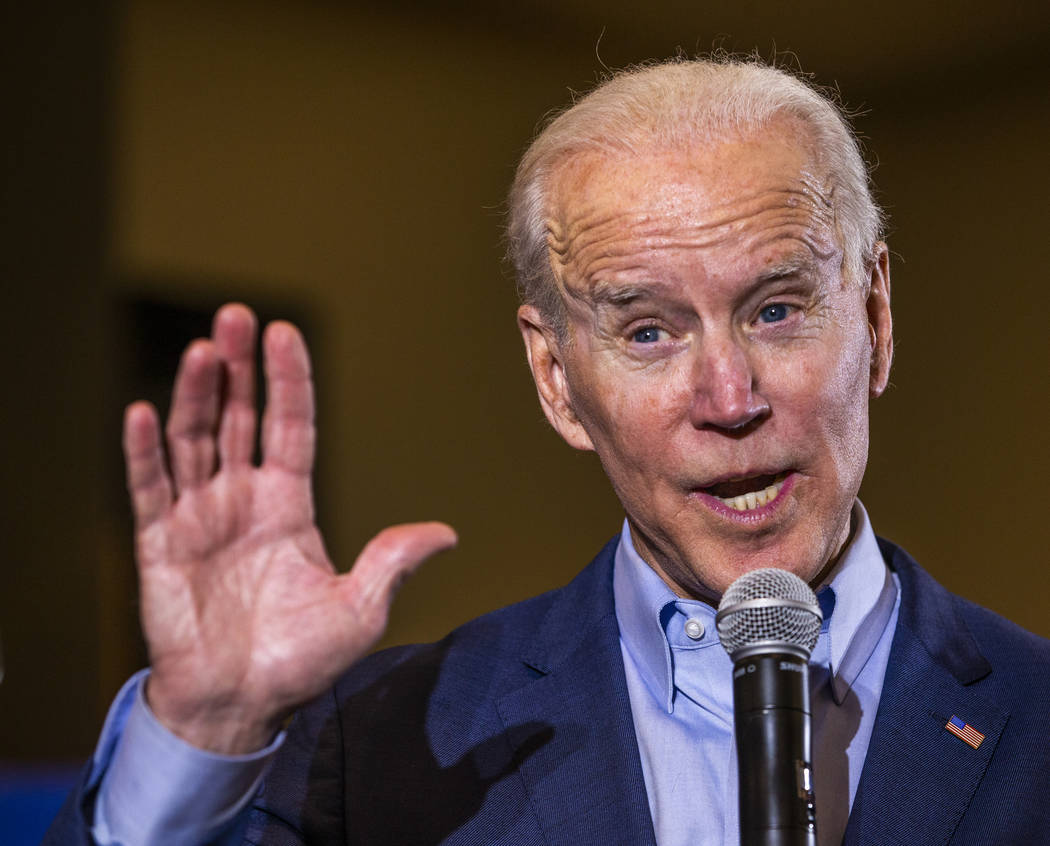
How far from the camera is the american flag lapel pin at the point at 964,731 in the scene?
1.73m

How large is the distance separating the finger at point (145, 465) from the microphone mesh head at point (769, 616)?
0.64 meters

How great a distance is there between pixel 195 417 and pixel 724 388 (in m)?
0.71

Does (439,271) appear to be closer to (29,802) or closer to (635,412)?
(29,802)

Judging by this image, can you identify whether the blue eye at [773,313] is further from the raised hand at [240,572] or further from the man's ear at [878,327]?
the raised hand at [240,572]

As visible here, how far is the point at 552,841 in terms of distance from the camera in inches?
68.0

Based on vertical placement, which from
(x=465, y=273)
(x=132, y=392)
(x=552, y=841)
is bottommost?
(x=552, y=841)

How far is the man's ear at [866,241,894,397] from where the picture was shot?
1.94 m

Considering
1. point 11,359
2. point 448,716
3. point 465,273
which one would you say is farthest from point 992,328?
point 11,359

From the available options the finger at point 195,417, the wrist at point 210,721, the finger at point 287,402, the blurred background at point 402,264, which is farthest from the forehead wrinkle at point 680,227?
the blurred background at point 402,264

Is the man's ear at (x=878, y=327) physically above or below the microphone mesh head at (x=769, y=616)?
above

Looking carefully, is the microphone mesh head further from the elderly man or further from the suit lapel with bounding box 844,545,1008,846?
the suit lapel with bounding box 844,545,1008,846

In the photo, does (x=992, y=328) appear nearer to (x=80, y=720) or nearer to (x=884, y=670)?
(x=884, y=670)

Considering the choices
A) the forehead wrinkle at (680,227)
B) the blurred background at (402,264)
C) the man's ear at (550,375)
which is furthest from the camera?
the blurred background at (402,264)

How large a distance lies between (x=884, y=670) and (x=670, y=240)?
724mm
